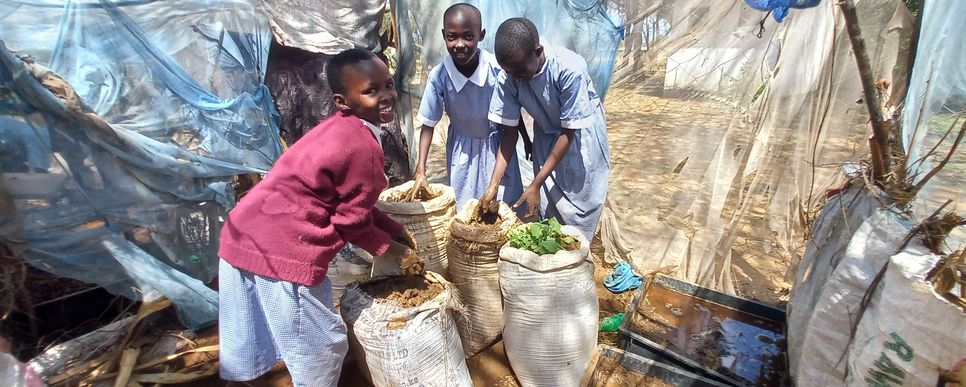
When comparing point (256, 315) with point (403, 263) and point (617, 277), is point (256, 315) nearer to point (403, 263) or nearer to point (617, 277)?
point (403, 263)

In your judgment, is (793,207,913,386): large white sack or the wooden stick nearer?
the wooden stick

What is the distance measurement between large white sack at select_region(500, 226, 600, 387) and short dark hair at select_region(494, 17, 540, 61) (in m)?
0.87

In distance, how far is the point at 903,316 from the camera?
112 centimetres

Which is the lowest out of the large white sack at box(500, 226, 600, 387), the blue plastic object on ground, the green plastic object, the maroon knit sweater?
the blue plastic object on ground

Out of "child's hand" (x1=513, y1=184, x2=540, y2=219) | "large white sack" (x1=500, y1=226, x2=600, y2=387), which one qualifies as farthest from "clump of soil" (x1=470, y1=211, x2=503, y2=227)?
"large white sack" (x1=500, y1=226, x2=600, y2=387)

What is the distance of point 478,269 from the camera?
2.30 meters

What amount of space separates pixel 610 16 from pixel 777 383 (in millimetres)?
2600

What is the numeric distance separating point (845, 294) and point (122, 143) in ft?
9.75

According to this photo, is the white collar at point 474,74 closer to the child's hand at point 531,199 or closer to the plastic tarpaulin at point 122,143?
the child's hand at point 531,199

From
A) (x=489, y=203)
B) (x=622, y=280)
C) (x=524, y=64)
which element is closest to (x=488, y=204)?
(x=489, y=203)

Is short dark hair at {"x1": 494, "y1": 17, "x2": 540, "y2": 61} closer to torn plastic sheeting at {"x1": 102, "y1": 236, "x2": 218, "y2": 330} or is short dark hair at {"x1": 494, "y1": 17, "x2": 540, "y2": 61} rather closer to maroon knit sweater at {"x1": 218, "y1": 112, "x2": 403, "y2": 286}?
maroon knit sweater at {"x1": 218, "y1": 112, "x2": 403, "y2": 286}

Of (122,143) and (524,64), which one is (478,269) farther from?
(122,143)

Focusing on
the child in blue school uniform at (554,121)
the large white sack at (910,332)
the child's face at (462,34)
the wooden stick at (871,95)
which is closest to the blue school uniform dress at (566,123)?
the child in blue school uniform at (554,121)

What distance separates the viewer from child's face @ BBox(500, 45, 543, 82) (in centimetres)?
205
